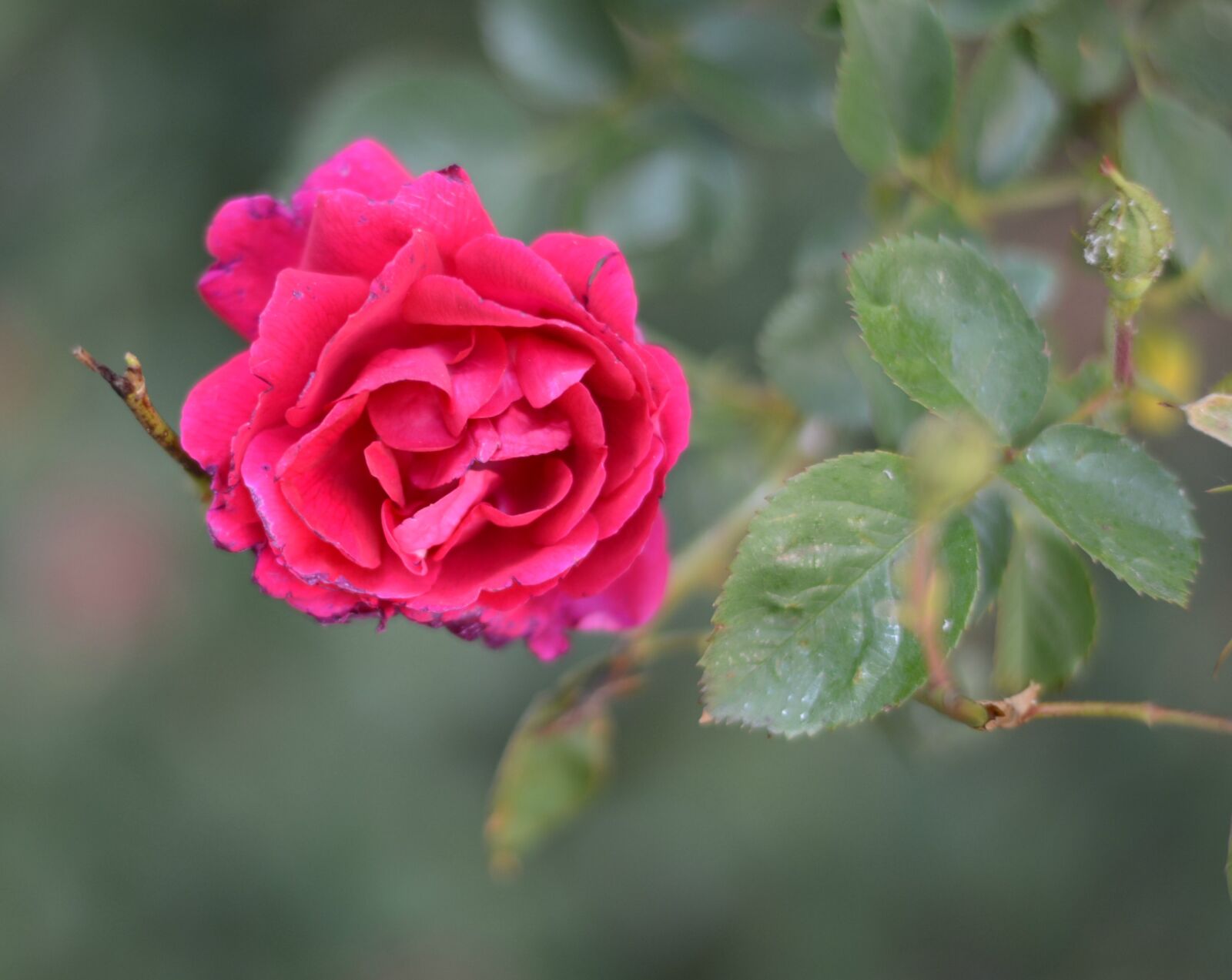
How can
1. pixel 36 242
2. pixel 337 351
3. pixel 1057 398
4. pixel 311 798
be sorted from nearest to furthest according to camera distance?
pixel 337 351 < pixel 1057 398 < pixel 36 242 < pixel 311 798

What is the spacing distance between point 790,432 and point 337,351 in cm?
49

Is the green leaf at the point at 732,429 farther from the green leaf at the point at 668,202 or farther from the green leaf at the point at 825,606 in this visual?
the green leaf at the point at 825,606

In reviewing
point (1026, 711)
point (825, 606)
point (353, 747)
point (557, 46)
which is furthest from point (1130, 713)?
point (353, 747)

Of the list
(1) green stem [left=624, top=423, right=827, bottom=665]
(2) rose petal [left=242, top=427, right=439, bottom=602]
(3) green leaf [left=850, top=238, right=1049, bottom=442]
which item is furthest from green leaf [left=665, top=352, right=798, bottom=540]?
(2) rose petal [left=242, top=427, right=439, bottom=602]

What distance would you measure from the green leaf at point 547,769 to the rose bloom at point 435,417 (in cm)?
28

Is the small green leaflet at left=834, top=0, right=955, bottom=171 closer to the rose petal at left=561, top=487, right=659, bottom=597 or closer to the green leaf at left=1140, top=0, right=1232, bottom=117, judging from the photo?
the green leaf at left=1140, top=0, right=1232, bottom=117

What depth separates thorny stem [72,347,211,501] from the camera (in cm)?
47

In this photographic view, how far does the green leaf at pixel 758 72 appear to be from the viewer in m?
0.86

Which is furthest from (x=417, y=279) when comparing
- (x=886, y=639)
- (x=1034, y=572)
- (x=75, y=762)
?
(x=75, y=762)

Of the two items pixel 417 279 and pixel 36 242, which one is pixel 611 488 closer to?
pixel 417 279

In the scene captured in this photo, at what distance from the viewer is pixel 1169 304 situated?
83 cm

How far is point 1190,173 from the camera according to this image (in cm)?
65

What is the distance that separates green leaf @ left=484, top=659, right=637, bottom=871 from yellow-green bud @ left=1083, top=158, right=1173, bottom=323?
0.43 m

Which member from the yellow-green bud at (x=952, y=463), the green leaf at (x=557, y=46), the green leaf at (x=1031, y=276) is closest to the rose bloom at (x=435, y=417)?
the yellow-green bud at (x=952, y=463)
